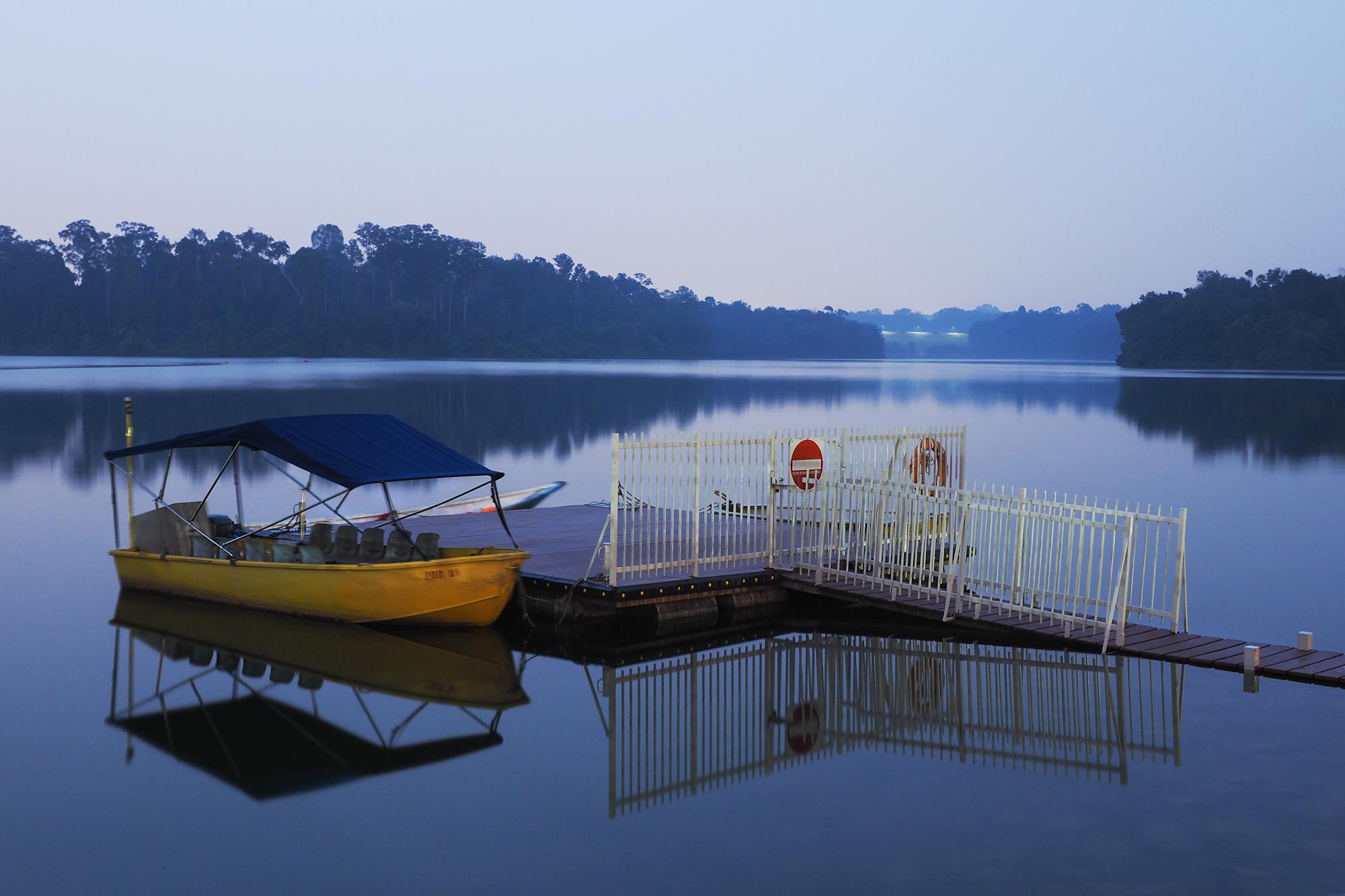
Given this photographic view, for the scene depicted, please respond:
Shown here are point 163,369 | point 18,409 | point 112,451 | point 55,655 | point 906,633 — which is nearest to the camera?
point 55,655

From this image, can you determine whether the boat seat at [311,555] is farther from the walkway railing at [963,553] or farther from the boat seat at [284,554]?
the walkway railing at [963,553]

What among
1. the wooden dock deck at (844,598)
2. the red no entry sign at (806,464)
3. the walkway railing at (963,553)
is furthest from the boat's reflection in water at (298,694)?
the walkway railing at (963,553)

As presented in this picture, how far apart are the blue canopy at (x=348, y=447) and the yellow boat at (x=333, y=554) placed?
0.06 feet

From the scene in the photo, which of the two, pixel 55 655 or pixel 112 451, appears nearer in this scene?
pixel 55 655

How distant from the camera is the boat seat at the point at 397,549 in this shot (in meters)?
15.7

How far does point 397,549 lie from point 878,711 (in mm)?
6509

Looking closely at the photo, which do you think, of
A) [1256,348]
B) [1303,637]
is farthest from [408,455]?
[1256,348]

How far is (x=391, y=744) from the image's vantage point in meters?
11.1

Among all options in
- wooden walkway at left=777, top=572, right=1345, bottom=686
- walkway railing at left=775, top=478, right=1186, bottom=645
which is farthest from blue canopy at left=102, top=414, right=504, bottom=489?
wooden walkway at left=777, top=572, right=1345, bottom=686

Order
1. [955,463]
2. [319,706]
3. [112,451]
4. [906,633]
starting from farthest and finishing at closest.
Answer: [955,463]
[112,451]
[906,633]
[319,706]

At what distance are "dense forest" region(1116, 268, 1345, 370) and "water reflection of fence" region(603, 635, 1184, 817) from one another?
516ft

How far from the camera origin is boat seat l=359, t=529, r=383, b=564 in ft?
52.5

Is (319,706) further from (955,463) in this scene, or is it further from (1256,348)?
(1256,348)

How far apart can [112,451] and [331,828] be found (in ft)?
34.0
